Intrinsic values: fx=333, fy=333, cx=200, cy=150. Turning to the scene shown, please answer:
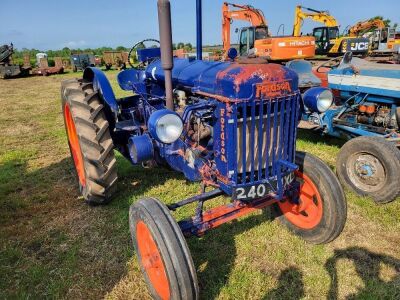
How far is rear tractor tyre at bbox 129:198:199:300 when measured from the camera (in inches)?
78.0

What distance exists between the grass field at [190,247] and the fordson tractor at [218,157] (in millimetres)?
292

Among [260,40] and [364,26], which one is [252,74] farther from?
[364,26]

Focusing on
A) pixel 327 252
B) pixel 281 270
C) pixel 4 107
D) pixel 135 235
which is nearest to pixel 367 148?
pixel 327 252

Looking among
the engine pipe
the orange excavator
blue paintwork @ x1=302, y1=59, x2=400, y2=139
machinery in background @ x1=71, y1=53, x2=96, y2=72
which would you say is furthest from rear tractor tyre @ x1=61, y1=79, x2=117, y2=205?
machinery in background @ x1=71, y1=53, x2=96, y2=72

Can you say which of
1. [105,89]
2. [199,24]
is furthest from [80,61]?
[199,24]

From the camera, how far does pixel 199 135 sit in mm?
2543

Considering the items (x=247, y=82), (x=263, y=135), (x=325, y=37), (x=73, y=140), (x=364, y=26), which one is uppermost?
(x=364, y=26)

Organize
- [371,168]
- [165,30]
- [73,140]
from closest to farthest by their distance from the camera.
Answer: [165,30] → [371,168] → [73,140]

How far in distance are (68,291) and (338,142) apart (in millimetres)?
4670

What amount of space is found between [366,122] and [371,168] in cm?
112

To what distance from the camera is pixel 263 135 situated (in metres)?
2.29

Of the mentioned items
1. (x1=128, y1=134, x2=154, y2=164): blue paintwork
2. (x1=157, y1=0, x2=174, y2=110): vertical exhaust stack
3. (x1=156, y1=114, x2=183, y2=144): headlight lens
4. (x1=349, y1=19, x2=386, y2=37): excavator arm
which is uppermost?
(x1=349, y1=19, x2=386, y2=37): excavator arm

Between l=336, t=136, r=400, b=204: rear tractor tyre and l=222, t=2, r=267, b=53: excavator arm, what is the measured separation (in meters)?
11.2

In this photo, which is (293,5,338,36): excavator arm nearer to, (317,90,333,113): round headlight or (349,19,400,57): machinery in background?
(349,19,400,57): machinery in background
